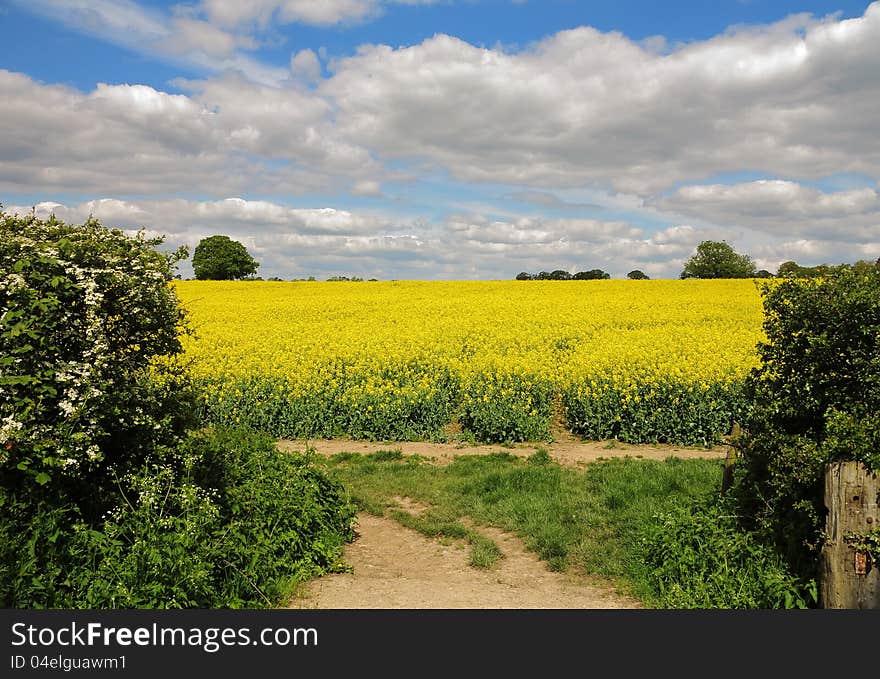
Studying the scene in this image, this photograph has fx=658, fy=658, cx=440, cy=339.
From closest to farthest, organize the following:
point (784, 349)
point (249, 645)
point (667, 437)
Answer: point (249, 645) → point (784, 349) → point (667, 437)

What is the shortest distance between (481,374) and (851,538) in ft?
35.0

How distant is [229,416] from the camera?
1419 centimetres

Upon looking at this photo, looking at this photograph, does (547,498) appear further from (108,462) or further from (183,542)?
(108,462)

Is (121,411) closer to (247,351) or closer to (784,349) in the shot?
(784,349)

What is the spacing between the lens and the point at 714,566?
20.8 ft

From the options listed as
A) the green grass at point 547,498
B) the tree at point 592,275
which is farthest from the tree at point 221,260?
the green grass at point 547,498

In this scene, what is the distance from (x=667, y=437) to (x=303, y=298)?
2940 centimetres

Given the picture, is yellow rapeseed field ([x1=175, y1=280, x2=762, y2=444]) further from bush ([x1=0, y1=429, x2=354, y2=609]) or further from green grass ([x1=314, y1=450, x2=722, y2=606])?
bush ([x1=0, y1=429, x2=354, y2=609])

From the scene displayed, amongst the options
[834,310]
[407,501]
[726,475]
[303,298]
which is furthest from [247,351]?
[303,298]

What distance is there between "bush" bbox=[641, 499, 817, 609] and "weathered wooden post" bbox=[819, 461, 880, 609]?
38 centimetres

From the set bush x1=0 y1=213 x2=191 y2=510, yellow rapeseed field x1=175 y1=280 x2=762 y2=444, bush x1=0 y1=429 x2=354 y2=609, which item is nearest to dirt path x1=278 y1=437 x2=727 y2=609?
bush x1=0 y1=429 x2=354 y2=609

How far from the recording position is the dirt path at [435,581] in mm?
6070

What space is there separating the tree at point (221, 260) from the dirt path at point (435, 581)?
2916 inches

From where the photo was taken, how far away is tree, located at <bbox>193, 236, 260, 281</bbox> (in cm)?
7825
